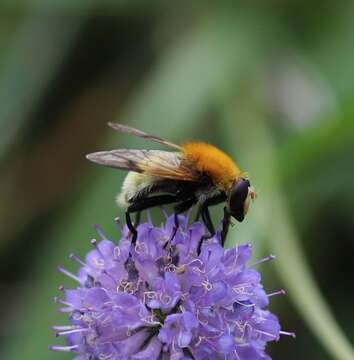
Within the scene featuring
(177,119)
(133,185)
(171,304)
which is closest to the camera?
(171,304)

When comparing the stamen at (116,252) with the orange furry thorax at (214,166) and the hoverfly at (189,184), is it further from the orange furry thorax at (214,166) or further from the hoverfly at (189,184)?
the orange furry thorax at (214,166)

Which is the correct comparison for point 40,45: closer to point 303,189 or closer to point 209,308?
point 303,189

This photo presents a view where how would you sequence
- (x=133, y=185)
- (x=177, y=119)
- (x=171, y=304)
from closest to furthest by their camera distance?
1. (x=171, y=304)
2. (x=133, y=185)
3. (x=177, y=119)

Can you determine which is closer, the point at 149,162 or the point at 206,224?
the point at 149,162

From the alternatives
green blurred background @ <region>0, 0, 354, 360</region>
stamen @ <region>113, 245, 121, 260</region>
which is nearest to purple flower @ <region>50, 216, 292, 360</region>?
stamen @ <region>113, 245, 121, 260</region>

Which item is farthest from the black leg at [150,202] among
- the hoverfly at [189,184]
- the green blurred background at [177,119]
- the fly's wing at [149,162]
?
the green blurred background at [177,119]

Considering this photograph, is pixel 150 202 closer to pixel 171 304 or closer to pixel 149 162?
pixel 149 162

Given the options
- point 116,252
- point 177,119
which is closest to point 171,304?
point 116,252
